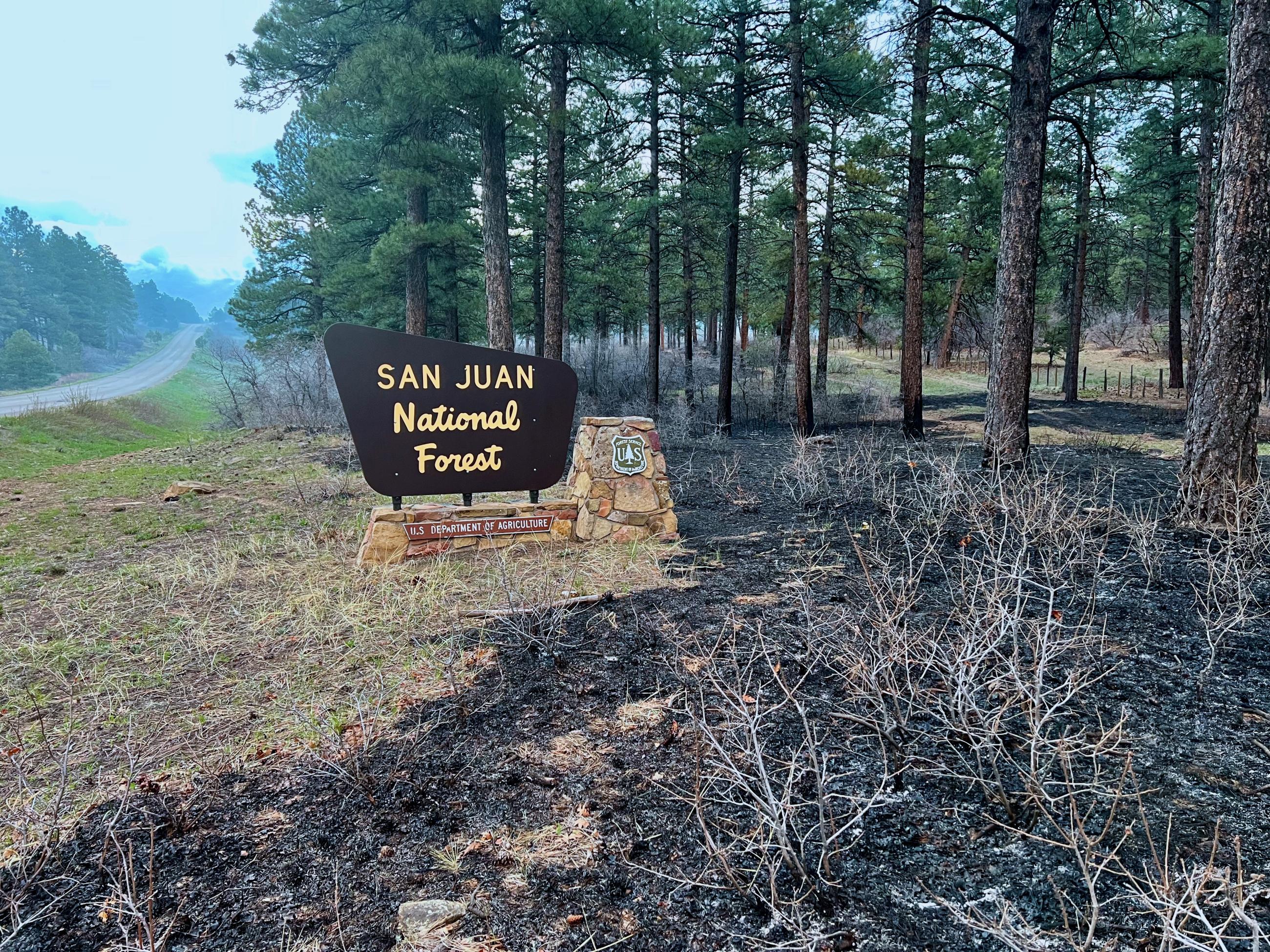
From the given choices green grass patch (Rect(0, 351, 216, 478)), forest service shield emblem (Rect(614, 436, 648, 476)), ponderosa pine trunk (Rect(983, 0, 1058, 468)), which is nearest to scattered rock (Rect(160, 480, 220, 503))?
green grass patch (Rect(0, 351, 216, 478))

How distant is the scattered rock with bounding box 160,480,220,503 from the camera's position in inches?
332

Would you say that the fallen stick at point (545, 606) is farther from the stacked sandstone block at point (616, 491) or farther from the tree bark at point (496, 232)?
the tree bark at point (496, 232)

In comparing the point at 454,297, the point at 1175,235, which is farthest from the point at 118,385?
the point at 1175,235

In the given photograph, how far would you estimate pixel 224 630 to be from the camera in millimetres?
4281

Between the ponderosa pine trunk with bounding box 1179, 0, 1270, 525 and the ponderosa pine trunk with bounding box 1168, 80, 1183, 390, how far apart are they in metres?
14.2

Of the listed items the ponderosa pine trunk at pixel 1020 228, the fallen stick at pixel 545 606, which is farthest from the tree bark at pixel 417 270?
the fallen stick at pixel 545 606

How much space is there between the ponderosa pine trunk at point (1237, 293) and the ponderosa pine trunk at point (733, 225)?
8.88 m

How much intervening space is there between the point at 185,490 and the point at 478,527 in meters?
5.22

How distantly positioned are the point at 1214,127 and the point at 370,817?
19.5 metres

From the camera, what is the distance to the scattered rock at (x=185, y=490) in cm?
842

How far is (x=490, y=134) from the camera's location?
10.8 m

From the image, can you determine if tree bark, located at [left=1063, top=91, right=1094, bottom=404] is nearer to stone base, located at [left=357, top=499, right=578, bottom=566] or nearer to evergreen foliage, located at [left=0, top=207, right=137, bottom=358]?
stone base, located at [left=357, top=499, right=578, bottom=566]

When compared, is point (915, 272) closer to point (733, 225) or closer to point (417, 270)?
point (733, 225)

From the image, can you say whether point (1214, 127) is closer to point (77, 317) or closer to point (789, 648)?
point (789, 648)
